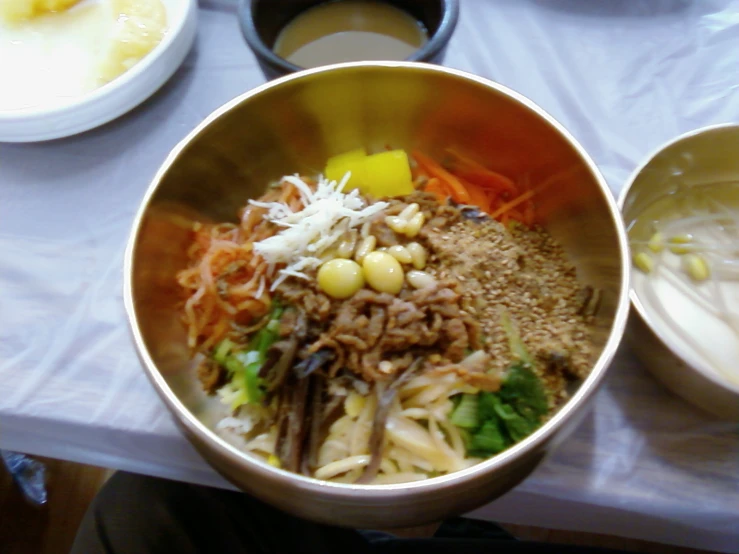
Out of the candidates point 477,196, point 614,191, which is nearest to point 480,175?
point 477,196

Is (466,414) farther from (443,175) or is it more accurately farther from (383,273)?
(443,175)

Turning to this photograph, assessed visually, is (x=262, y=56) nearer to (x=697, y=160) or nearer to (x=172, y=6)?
(x=172, y=6)

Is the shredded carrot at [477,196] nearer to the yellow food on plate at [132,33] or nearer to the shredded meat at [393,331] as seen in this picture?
the shredded meat at [393,331]

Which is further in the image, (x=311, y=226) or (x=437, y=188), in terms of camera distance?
(x=437, y=188)

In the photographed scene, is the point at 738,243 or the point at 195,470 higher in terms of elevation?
the point at 738,243

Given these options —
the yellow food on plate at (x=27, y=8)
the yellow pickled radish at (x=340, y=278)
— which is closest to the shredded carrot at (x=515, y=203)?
the yellow pickled radish at (x=340, y=278)

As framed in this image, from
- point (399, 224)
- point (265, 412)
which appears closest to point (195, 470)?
point (265, 412)
